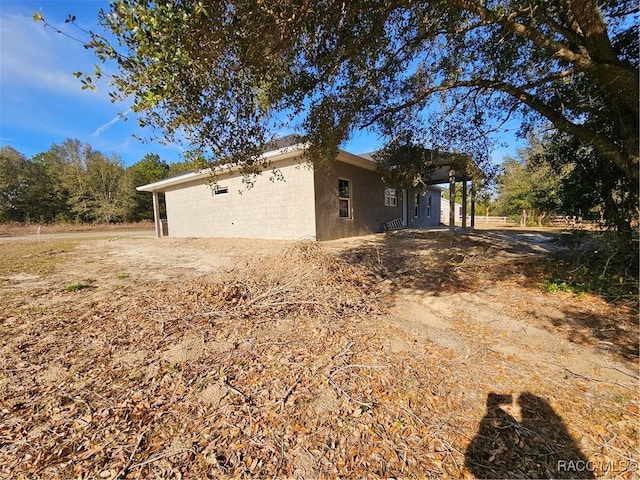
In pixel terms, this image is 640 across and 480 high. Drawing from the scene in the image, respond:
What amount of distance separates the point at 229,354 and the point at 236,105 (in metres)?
3.09

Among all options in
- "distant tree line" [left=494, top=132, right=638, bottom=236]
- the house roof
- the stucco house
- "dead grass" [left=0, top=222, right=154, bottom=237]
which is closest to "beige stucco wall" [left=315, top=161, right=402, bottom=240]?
the stucco house

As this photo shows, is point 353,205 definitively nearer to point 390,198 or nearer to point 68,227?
point 390,198

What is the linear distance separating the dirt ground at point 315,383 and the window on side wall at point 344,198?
233 inches

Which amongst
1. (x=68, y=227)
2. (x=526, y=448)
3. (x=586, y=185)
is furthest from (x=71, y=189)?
(x=586, y=185)

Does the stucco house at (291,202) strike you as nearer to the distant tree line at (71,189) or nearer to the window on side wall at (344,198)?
the window on side wall at (344,198)

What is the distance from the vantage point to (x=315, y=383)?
2.10 meters

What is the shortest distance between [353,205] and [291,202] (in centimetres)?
241

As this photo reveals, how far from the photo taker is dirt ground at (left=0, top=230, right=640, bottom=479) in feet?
4.91

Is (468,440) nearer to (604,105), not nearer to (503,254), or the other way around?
(604,105)

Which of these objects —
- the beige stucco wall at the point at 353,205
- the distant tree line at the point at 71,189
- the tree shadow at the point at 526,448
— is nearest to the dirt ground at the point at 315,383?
the tree shadow at the point at 526,448

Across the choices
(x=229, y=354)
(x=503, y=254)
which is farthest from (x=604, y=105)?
(x=229, y=354)

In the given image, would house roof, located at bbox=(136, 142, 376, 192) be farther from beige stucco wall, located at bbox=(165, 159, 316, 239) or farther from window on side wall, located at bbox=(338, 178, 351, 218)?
window on side wall, located at bbox=(338, 178, 351, 218)

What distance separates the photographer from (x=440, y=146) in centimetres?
619

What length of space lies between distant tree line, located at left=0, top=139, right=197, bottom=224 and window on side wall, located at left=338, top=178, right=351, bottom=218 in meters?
27.3
